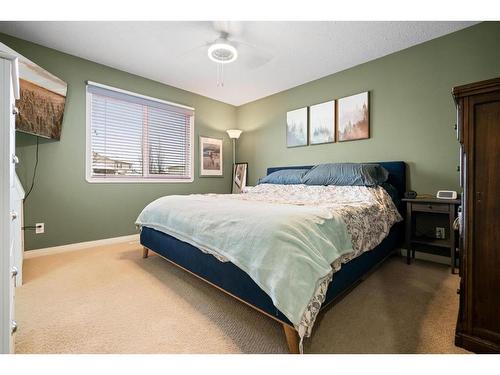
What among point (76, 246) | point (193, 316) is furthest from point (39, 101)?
point (193, 316)

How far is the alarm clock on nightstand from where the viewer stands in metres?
2.22

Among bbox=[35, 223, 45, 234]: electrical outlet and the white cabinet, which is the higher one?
the white cabinet

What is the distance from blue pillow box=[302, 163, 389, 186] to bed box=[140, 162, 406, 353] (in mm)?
289

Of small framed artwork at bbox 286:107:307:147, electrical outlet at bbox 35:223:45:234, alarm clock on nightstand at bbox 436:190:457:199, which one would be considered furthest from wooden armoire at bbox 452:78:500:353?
electrical outlet at bbox 35:223:45:234

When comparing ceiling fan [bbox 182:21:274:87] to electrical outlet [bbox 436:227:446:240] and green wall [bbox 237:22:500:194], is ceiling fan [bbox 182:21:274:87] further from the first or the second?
electrical outlet [bbox 436:227:446:240]

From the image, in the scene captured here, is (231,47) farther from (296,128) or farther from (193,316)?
(193,316)

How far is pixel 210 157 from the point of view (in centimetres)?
427

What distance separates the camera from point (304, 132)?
11.8 ft

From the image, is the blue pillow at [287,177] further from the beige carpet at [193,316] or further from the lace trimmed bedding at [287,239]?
the beige carpet at [193,316]

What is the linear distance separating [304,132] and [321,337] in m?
2.92

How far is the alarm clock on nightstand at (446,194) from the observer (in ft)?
7.28

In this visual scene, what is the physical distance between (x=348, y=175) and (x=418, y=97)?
116 cm

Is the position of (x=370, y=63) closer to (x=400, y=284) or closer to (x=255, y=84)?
(x=255, y=84)
